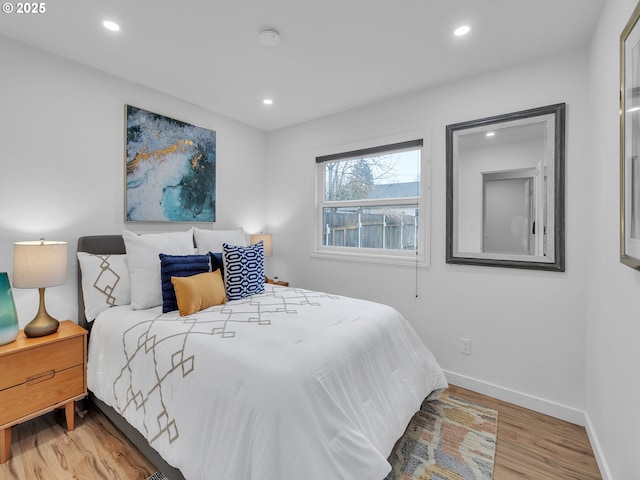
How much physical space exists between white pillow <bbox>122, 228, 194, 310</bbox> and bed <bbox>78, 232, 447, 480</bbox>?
0.9 inches

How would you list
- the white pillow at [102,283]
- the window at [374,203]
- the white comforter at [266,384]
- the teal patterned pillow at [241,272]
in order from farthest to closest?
1. the window at [374,203]
2. the teal patterned pillow at [241,272]
3. the white pillow at [102,283]
4. the white comforter at [266,384]

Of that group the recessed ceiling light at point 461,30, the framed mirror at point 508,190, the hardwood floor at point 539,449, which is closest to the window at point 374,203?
the framed mirror at point 508,190

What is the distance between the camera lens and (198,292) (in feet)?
6.68

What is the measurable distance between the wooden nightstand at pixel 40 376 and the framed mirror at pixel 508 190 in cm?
280

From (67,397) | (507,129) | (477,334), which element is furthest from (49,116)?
(477,334)

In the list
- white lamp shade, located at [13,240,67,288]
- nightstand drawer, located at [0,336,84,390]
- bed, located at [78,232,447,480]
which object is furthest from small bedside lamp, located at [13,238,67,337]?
bed, located at [78,232,447,480]

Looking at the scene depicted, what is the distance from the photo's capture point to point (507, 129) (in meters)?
2.34

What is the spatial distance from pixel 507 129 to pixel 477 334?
1627 mm

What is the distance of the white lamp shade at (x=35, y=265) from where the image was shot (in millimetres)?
1772

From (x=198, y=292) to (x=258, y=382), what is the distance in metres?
1.01

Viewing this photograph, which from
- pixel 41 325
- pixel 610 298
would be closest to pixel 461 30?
pixel 610 298

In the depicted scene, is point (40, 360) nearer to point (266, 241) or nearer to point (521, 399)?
point (266, 241)

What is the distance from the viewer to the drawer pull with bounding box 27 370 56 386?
1757mm

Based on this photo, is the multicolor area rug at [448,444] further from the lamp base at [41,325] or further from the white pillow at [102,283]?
the lamp base at [41,325]
